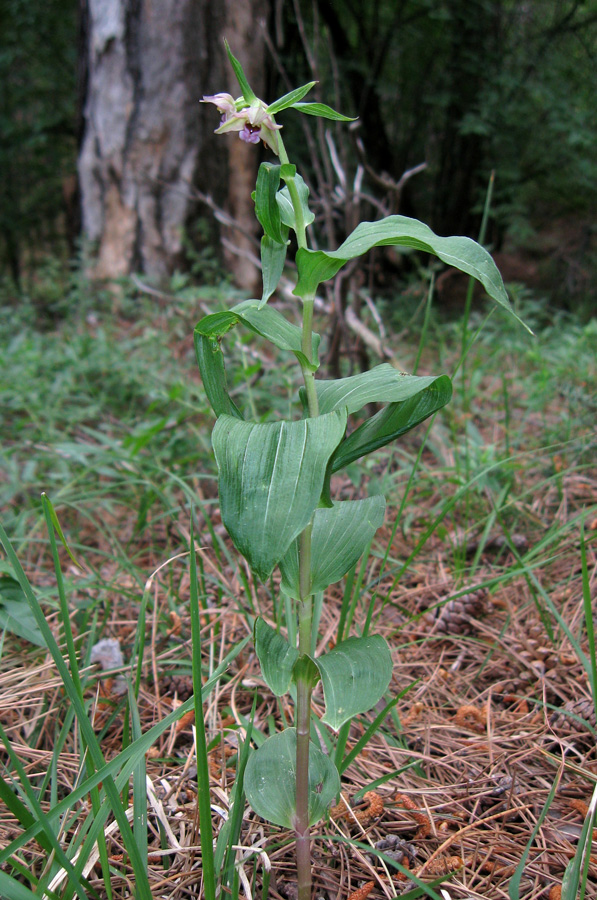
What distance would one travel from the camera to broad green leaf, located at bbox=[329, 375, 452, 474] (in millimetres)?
810

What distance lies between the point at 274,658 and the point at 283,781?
22 cm

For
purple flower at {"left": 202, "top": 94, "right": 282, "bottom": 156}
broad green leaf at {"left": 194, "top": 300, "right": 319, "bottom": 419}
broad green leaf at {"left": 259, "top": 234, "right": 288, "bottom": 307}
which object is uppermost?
purple flower at {"left": 202, "top": 94, "right": 282, "bottom": 156}

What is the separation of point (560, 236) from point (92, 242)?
15.3ft

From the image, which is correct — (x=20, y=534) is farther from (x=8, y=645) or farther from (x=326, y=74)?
(x=326, y=74)

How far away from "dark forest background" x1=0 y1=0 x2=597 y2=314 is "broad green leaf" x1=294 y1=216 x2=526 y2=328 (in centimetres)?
142

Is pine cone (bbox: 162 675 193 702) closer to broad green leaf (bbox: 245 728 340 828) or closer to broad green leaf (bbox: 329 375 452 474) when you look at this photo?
broad green leaf (bbox: 245 728 340 828)

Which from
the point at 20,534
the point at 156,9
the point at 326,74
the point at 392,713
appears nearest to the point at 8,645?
the point at 20,534

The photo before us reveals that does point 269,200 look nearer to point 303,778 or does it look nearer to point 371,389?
point 371,389

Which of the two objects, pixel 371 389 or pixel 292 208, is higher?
pixel 292 208

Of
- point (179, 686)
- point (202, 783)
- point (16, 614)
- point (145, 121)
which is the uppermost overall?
point (145, 121)

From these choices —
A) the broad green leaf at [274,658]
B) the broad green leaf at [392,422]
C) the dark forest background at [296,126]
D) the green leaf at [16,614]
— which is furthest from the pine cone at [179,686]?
the dark forest background at [296,126]

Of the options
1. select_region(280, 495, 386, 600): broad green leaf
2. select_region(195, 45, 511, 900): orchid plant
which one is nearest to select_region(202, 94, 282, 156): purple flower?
select_region(195, 45, 511, 900): orchid plant

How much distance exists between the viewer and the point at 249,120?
749 mm

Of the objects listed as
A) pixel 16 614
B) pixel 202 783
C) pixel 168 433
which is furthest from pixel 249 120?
pixel 168 433
